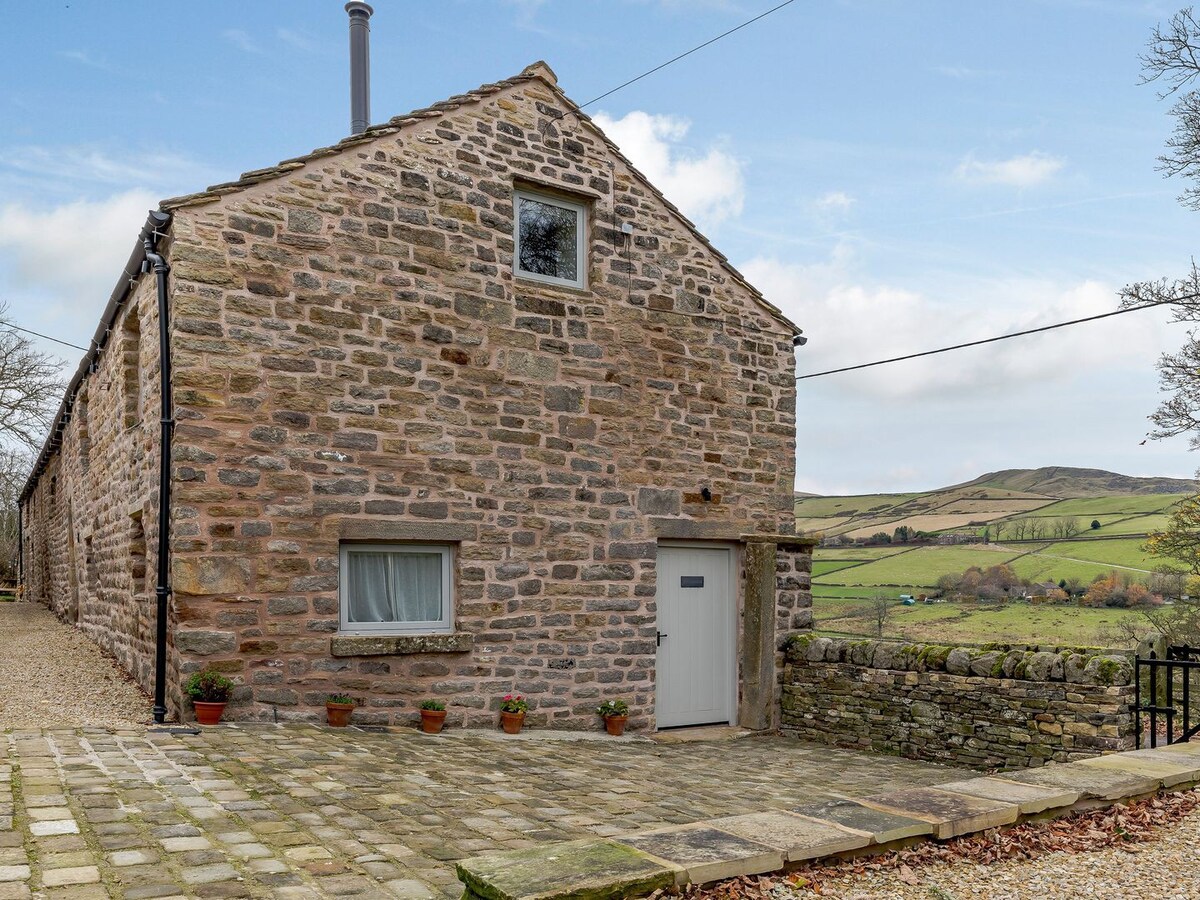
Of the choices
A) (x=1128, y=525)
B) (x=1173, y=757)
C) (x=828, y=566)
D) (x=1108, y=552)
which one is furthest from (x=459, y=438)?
(x=1128, y=525)

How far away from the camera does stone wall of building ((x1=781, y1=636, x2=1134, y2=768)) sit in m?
8.47

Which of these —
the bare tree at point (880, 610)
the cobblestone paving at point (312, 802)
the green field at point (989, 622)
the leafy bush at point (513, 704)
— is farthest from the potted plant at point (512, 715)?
the bare tree at point (880, 610)

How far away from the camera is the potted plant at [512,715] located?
891 cm

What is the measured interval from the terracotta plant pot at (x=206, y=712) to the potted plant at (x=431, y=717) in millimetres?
1825

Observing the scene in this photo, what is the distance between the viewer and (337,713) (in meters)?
7.97

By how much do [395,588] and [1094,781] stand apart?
19.6 ft

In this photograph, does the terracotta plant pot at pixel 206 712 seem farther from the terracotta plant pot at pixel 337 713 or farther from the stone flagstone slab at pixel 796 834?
the stone flagstone slab at pixel 796 834

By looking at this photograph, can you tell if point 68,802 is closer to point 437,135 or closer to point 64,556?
point 437,135

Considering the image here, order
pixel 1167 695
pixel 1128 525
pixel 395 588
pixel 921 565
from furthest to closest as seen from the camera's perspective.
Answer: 1. pixel 1128 525
2. pixel 921 565
3. pixel 395 588
4. pixel 1167 695

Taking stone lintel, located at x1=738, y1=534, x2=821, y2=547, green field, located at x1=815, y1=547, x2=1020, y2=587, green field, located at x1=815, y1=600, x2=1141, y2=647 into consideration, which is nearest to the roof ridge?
stone lintel, located at x1=738, y1=534, x2=821, y2=547

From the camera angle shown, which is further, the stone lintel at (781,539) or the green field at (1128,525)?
the green field at (1128,525)

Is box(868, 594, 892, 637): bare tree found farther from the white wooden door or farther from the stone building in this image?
the stone building

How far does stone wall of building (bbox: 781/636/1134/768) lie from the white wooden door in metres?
0.87

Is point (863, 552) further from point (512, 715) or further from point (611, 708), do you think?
point (512, 715)
